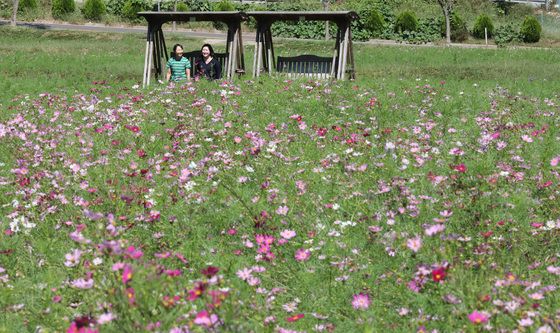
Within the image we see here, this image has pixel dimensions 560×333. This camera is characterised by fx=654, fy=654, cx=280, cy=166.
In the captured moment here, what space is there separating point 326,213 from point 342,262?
3.34ft

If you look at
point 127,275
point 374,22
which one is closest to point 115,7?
point 374,22

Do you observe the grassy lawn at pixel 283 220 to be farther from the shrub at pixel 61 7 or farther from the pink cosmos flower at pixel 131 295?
the shrub at pixel 61 7

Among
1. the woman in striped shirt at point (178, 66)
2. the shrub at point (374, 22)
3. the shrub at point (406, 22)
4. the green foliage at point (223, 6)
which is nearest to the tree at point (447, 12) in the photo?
the shrub at point (406, 22)

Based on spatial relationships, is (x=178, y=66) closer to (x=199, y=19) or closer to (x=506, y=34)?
(x=199, y=19)

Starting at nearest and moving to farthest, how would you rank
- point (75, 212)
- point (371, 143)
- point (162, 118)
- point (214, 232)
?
point (214, 232) → point (75, 212) → point (371, 143) → point (162, 118)

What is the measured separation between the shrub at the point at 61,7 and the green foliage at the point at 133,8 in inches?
146

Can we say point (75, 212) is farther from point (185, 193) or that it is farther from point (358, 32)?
point (358, 32)

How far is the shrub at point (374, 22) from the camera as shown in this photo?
38844 mm

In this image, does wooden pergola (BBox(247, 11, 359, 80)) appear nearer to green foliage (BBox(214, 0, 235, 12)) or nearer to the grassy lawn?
the grassy lawn

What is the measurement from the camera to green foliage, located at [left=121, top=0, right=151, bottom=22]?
1750 inches

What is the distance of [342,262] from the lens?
13.6 feet

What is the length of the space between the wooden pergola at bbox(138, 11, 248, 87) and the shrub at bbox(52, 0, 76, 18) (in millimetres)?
30921

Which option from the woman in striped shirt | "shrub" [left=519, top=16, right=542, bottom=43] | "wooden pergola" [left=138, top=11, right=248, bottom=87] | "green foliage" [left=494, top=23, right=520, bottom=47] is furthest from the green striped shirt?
"shrub" [left=519, top=16, right=542, bottom=43]

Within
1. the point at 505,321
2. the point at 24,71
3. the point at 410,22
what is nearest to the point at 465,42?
the point at 410,22
